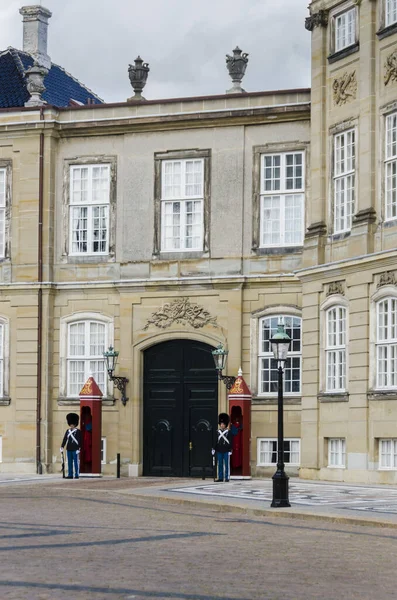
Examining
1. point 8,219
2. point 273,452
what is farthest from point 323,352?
point 8,219

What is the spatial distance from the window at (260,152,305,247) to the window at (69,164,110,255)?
4268 mm

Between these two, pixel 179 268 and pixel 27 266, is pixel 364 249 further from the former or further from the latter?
pixel 27 266

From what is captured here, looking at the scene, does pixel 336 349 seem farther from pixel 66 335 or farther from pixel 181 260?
pixel 66 335

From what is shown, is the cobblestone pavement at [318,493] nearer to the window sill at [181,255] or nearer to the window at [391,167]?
the window at [391,167]

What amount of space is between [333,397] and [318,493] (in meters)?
4.97

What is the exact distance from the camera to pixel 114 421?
118ft

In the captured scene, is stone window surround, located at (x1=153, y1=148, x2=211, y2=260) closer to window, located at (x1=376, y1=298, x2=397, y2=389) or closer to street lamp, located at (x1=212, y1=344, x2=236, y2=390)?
street lamp, located at (x1=212, y1=344, x2=236, y2=390)

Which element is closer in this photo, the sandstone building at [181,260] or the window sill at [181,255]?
the sandstone building at [181,260]

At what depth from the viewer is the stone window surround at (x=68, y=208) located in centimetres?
3669

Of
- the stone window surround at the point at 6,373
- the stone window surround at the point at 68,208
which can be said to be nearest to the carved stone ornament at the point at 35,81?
the stone window surround at the point at 68,208

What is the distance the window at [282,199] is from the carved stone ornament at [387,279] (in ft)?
15.6

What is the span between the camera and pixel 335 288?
32125 mm

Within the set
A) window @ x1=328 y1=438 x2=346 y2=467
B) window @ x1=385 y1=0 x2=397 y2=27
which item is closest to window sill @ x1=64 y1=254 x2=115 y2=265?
window @ x1=328 y1=438 x2=346 y2=467

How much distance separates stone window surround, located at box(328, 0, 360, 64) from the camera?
3183 cm
